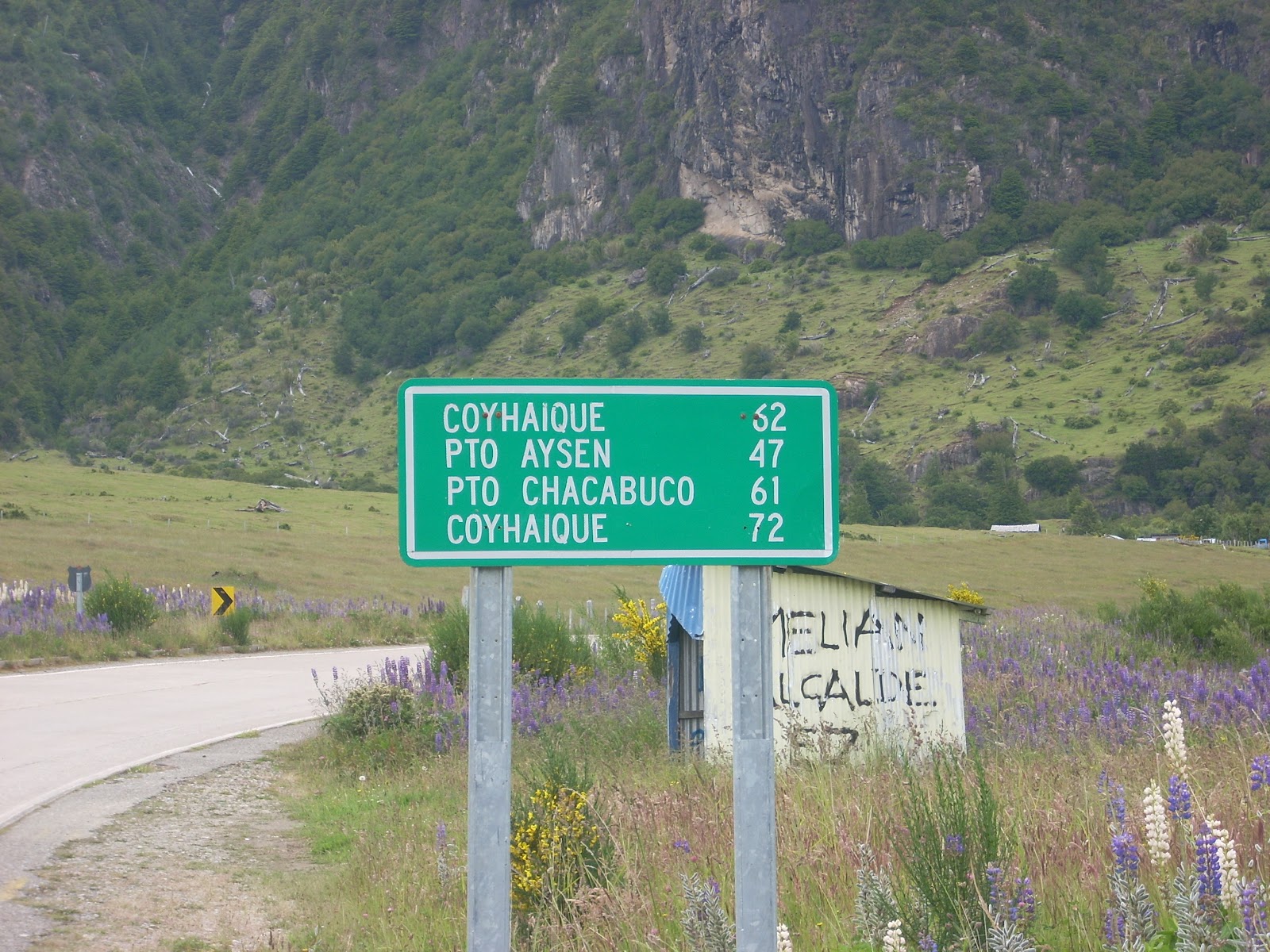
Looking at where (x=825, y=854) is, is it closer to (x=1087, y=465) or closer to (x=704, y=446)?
(x=704, y=446)

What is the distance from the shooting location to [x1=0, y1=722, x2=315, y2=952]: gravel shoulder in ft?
19.5

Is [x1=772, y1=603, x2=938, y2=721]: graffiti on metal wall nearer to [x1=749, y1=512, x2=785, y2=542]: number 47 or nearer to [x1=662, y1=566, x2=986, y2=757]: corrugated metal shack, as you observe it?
[x1=662, y1=566, x2=986, y2=757]: corrugated metal shack

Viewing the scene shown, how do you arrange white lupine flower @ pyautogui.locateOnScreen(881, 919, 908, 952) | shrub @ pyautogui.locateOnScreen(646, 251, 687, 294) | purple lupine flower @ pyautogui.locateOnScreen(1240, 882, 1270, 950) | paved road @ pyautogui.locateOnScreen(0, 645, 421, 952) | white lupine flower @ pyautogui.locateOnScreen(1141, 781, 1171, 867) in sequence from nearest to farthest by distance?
purple lupine flower @ pyautogui.locateOnScreen(1240, 882, 1270, 950) → white lupine flower @ pyautogui.locateOnScreen(881, 919, 908, 952) → white lupine flower @ pyautogui.locateOnScreen(1141, 781, 1171, 867) → paved road @ pyautogui.locateOnScreen(0, 645, 421, 952) → shrub @ pyautogui.locateOnScreen(646, 251, 687, 294)

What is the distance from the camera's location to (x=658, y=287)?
15112 centimetres

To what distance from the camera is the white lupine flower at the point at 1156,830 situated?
13.6ft

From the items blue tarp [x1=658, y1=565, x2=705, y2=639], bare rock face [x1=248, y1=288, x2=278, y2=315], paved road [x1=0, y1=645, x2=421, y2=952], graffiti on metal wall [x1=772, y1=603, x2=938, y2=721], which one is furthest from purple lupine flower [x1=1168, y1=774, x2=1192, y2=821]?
bare rock face [x1=248, y1=288, x2=278, y2=315]

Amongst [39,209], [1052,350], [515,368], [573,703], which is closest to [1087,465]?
[1052,350]

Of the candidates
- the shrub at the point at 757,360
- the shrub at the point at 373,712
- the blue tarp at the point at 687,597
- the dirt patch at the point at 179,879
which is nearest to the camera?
the dirt patch at the point at 179,879

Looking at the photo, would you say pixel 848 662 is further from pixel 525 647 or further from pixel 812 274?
pixel 812 274

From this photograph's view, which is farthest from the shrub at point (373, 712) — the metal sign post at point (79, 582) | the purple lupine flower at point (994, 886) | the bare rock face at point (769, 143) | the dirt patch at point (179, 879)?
the bare rock face at point (769, 143)

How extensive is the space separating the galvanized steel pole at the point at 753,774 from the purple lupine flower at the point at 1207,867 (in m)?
1.38

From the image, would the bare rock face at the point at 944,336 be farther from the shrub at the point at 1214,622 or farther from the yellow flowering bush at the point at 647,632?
the yellow flowering bush at the point at 647,632

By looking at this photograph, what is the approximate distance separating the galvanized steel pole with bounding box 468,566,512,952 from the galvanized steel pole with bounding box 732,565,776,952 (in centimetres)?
58

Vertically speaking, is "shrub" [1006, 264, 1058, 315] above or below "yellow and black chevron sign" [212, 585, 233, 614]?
above
